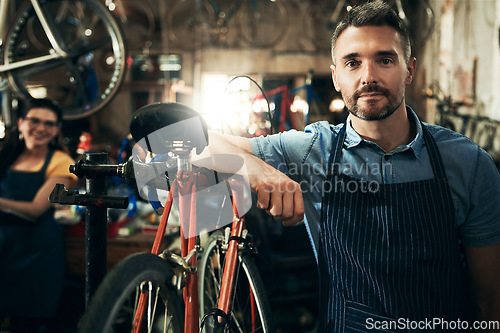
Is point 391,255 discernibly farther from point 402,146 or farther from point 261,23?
point 261,23

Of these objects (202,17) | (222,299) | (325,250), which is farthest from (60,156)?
(202,17)

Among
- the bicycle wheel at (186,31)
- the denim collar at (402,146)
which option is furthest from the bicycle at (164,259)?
the bicycle wheel at (186,31)

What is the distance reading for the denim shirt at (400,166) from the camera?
4.97ft

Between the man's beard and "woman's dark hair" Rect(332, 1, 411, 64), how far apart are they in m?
0.21

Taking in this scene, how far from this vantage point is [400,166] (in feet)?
5.27

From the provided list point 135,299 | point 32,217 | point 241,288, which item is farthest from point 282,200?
point 32,217

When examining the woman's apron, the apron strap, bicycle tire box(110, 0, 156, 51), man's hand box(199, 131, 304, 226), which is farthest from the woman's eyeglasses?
bicycle tire box(110, 0, 156, 51)

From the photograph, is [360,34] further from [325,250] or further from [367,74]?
[325,250]

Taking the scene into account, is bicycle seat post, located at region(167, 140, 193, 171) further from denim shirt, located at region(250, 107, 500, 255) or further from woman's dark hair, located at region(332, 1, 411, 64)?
woman's dark hair, located at region(332, 1, 411, 64)

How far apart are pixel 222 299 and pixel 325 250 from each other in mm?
483

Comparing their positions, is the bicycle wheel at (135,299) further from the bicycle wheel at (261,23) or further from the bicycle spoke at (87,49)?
the bicycle wheel at (261,23)

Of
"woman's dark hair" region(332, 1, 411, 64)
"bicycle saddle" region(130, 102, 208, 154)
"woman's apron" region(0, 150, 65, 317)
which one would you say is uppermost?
"woman's dark hair" region(332, 1, 411, 64)

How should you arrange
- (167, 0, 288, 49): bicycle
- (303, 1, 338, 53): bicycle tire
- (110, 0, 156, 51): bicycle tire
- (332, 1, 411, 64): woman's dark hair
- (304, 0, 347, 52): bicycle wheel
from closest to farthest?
1. (332, 1, 411, 64): woman's dark hair
2. (110, 0, 156, 51): bicycle tire
3. (304, 0, 347, 52): bicycle wheel
4. (303, 1, 338, 53): bicycle tire
5. (167, 0, 288, 49): bicycle

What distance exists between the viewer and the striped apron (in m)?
1.44
